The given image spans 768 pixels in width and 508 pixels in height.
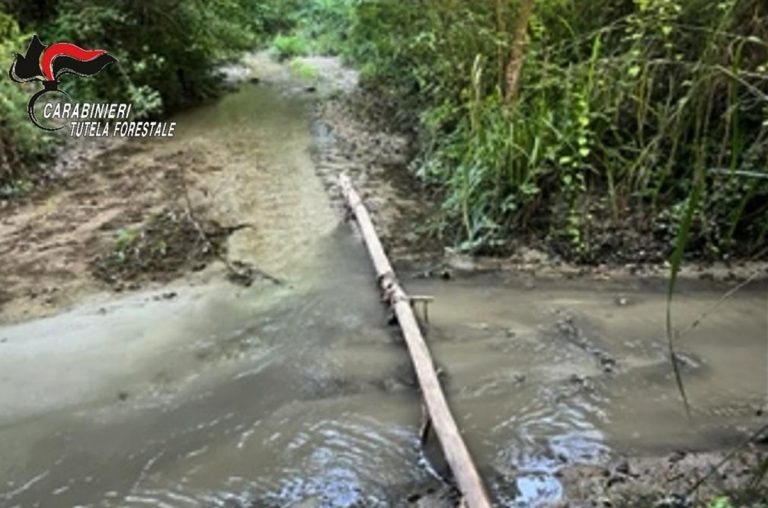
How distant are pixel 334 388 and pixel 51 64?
5.69m

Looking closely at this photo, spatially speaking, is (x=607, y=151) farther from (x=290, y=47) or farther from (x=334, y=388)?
(x=290, y=47)

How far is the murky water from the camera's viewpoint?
3.06 meters

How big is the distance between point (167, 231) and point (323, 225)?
3.94 feet

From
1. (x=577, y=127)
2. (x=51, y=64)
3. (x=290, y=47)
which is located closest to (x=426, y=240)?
(x=577, y=127)

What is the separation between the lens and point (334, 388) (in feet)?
12.1

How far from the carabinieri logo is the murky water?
3.52 m

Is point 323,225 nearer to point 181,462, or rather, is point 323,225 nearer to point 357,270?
point 357,270

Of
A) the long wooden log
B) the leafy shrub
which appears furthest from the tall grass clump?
the leafy shrub

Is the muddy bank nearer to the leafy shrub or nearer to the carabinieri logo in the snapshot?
the carabinieri logo

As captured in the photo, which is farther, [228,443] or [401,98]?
[401,98]

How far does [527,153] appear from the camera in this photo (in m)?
5.15

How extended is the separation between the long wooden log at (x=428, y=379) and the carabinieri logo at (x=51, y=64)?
12.1ft

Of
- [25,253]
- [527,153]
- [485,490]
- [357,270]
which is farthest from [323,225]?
[485,490]

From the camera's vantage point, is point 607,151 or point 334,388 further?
point 607,151
